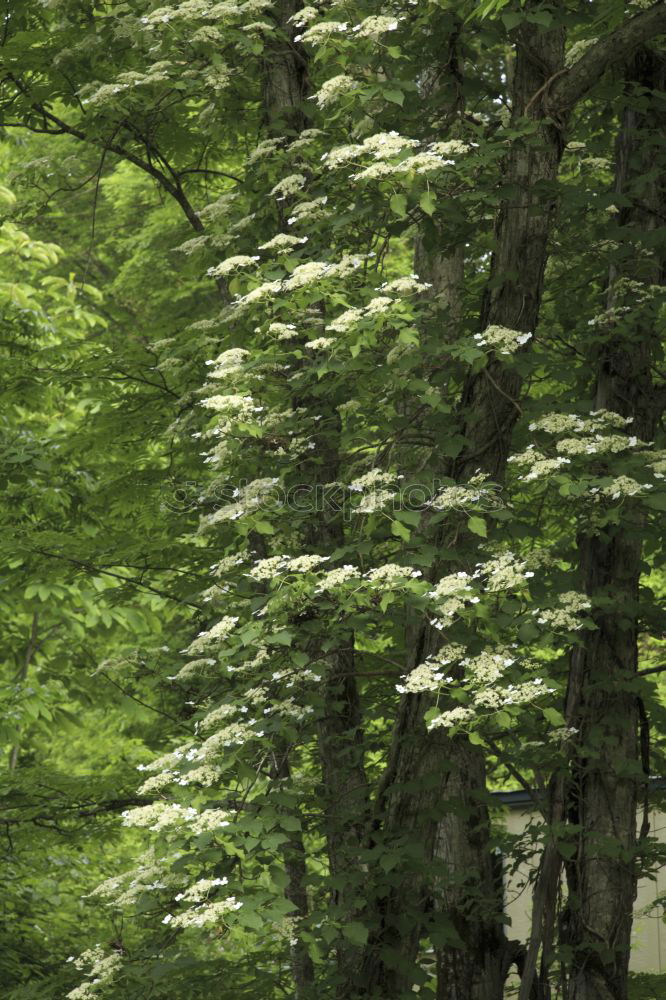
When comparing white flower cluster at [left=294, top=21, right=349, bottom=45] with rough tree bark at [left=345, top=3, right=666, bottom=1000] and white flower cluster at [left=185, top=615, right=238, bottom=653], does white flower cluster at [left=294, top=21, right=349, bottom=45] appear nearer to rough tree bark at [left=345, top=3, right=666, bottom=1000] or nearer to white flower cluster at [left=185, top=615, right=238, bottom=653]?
rough tree bark at [left=345, top=3, right=666, bottom=1000]

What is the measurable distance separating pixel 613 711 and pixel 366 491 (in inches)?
88.0

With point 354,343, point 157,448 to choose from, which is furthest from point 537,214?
point 157,448

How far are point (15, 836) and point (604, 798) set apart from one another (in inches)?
135

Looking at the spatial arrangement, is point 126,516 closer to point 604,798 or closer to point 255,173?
point 255,173

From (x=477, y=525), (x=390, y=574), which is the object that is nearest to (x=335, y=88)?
(x=477, y=525)

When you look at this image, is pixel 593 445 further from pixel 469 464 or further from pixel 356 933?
pixel 356 933

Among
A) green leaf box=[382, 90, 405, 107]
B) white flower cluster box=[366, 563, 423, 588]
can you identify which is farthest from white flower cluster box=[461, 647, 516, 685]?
green leaf box=[382, 90, 405, 107]

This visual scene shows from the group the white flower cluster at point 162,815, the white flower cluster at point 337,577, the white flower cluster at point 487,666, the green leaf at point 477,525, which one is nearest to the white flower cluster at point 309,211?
the green leaf at point 477,525

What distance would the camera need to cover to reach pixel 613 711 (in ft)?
20.4

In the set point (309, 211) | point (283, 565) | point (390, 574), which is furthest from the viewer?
point (309, 211)

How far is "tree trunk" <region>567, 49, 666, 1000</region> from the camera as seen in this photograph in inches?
240

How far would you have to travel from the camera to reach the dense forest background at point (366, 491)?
171 inches

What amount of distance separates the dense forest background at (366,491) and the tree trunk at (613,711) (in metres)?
0.02

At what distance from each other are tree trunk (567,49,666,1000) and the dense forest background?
2 centimetres
